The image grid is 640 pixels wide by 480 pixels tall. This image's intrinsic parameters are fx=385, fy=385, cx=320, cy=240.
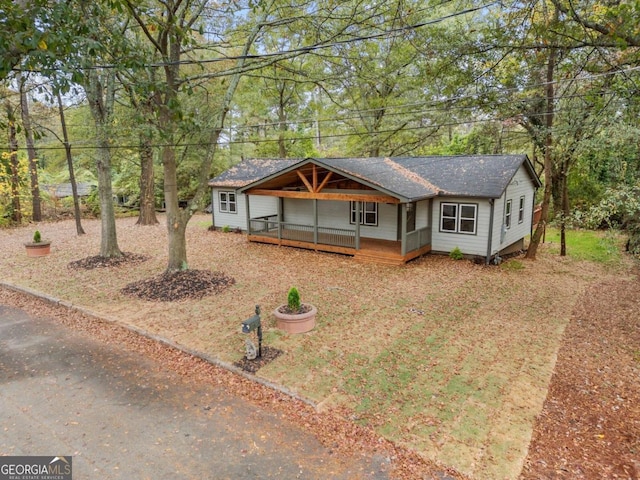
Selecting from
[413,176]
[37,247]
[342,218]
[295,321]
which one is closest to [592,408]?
[295,321]

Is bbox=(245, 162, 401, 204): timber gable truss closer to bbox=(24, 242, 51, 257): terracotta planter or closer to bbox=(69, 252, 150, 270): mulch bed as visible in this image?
bbox=(69, 252, 150, 270): mulch bed

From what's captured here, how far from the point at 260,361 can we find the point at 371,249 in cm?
844

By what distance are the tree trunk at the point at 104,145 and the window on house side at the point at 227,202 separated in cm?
707

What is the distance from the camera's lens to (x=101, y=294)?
33.1 ft

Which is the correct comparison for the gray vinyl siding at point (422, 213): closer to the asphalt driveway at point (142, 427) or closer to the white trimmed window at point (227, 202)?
the white trimmed window at point (227, 202)

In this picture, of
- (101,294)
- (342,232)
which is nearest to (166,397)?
(101,294)

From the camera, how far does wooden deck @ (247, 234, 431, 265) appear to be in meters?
13.5

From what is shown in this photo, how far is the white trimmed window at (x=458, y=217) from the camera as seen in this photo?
1380 cm

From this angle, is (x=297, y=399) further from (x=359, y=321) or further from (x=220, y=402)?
(x=359, y=321)

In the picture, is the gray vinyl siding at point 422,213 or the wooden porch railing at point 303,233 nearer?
the gray vinyl siding at point 422,213

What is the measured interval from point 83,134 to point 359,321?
19654 millimetres

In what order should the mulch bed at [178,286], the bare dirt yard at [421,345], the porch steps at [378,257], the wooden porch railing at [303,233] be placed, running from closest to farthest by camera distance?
the bare dirt yard at [421,345], the mulch bed at [178,286], the porch steps at [378,257], the wooden porch railing at [303,233]

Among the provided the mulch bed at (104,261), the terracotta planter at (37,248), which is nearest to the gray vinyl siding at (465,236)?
the mulch bed at (104,261)

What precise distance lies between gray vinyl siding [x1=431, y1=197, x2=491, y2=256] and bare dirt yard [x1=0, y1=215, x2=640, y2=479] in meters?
0.96
